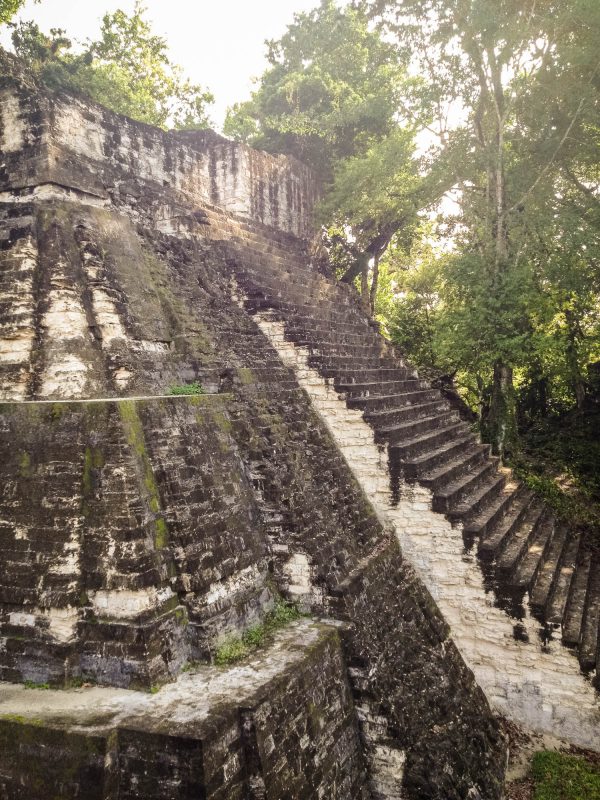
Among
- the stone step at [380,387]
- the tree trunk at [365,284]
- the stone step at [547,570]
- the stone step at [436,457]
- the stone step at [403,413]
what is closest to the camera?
the stone step at [547,570]

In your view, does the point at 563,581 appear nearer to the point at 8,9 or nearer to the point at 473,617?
the point at 473,617

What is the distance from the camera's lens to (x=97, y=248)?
20.4 feet

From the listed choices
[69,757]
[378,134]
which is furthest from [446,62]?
[69,757]

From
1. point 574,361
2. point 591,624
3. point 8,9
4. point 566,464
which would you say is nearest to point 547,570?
point 591,624

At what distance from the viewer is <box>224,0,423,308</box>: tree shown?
12383 mm

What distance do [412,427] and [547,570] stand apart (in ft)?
8.92

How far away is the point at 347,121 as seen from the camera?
13086 mm

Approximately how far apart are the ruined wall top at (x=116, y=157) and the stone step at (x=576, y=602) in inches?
330

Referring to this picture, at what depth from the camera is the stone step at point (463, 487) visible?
21.0 feet

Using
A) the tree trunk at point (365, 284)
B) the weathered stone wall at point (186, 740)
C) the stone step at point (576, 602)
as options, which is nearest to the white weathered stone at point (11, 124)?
the weathered stone wall at point (186, 740)

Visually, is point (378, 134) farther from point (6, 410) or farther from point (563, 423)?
point (6, 410)

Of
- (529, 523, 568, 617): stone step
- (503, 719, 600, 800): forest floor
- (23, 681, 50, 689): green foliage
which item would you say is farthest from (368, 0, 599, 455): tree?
(23, 681, 50, 689): green foliage

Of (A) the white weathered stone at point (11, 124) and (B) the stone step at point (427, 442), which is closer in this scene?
(A) the white weathered stone at point (11, 124)

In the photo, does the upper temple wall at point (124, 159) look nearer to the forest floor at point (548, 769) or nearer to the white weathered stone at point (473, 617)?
the white weathered stone at point (473, 617)
